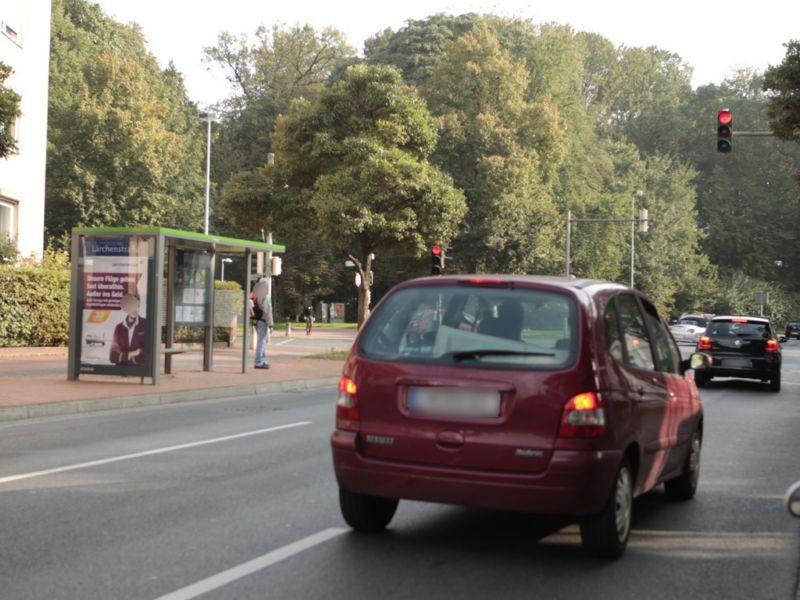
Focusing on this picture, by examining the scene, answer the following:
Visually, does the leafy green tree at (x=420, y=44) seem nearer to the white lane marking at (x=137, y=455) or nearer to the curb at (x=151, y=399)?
A: the curb at (x=151, y=399)

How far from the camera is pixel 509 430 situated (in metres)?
5.60

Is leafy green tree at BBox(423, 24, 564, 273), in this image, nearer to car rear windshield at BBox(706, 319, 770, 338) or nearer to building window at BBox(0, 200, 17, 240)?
building window at BBox(0, 200, 17, 240)

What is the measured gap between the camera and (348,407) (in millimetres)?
6070

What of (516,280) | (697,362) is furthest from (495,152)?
(516,280)

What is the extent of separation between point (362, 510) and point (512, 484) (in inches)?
45.7

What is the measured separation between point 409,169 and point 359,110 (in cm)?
215

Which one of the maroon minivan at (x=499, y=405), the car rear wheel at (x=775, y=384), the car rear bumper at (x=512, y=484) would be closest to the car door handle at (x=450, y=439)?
the maroon minivan at (x=499, y=405)

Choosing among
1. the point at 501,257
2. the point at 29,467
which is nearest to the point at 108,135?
the point at 501,257

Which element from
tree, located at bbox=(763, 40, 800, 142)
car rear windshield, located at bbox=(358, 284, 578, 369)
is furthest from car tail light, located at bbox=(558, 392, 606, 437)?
tree, located at bbox=(763, 40, 800, 142)

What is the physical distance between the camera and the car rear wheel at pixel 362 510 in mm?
6320

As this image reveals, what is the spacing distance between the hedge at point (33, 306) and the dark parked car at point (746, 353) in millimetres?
14669

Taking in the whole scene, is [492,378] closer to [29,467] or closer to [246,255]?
[29,467]

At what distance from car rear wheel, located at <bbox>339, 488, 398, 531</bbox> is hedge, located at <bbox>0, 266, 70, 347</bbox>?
18.7 m

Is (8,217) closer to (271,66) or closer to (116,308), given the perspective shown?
(116,308)
